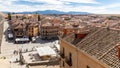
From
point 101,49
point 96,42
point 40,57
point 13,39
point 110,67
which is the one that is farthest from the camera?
point 13,39

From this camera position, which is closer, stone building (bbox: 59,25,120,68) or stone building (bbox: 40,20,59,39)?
stone building (bbox: 59,25,120,68)

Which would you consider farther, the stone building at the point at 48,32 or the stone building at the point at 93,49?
the stone building at the point at 48,32

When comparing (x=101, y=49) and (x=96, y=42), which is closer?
(x=101, y=49)

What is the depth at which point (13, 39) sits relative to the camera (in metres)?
117

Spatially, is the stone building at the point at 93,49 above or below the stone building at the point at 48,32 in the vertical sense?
above

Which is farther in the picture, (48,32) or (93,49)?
(48,32)

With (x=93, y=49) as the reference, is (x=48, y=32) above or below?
below

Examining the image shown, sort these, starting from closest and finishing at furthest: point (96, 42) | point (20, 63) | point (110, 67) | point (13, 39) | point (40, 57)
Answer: point (110, 67), point (96, 42), point (20, 63), point (40, 57), point (13, 39)

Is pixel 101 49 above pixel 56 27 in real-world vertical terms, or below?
above

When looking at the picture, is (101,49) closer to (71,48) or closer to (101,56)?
(101,56)

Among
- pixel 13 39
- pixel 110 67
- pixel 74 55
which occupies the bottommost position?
pixel 13 39

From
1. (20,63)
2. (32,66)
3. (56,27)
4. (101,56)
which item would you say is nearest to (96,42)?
(101,56)

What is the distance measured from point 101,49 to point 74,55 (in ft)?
21.5

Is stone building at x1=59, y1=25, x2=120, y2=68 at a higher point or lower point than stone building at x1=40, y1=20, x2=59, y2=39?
higher
